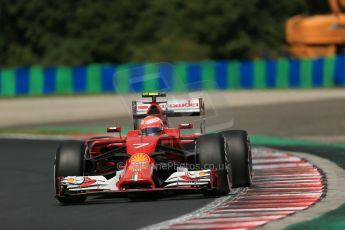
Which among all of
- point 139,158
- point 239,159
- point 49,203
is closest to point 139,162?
point 139,158

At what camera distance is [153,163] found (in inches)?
482

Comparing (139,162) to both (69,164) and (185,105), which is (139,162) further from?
(185,105)

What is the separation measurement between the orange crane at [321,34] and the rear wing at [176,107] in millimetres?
45640

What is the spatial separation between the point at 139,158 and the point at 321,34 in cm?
4848

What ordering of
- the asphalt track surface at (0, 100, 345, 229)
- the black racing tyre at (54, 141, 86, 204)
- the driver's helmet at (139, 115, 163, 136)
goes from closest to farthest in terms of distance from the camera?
the asphalt track surface at (0, 100, 345, 229) < the black racing tyre at (54, 141, 86, 204) < the driver's helmet at (139, 115, 163, 136)

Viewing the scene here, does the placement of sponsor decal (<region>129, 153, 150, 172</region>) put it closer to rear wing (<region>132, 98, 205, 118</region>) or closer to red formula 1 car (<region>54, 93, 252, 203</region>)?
red formula 1 car (<region>54, 93, 252, 203</region>)

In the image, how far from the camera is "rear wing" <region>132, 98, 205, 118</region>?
14.1 m

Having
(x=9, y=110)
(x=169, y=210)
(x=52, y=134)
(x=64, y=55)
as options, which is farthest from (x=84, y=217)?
(x=64, y=55)

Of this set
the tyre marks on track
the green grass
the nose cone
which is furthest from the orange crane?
the green grass

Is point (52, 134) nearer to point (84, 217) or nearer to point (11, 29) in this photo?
point (84, 217)

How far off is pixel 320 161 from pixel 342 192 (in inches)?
185

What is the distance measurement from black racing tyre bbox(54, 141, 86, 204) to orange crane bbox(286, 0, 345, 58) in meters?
47.6

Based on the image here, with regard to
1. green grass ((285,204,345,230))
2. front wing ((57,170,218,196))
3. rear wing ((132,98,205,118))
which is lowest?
green grass ((285,204,345,230))

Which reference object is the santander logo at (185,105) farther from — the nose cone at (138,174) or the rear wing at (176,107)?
the nose cone at (138,174)
